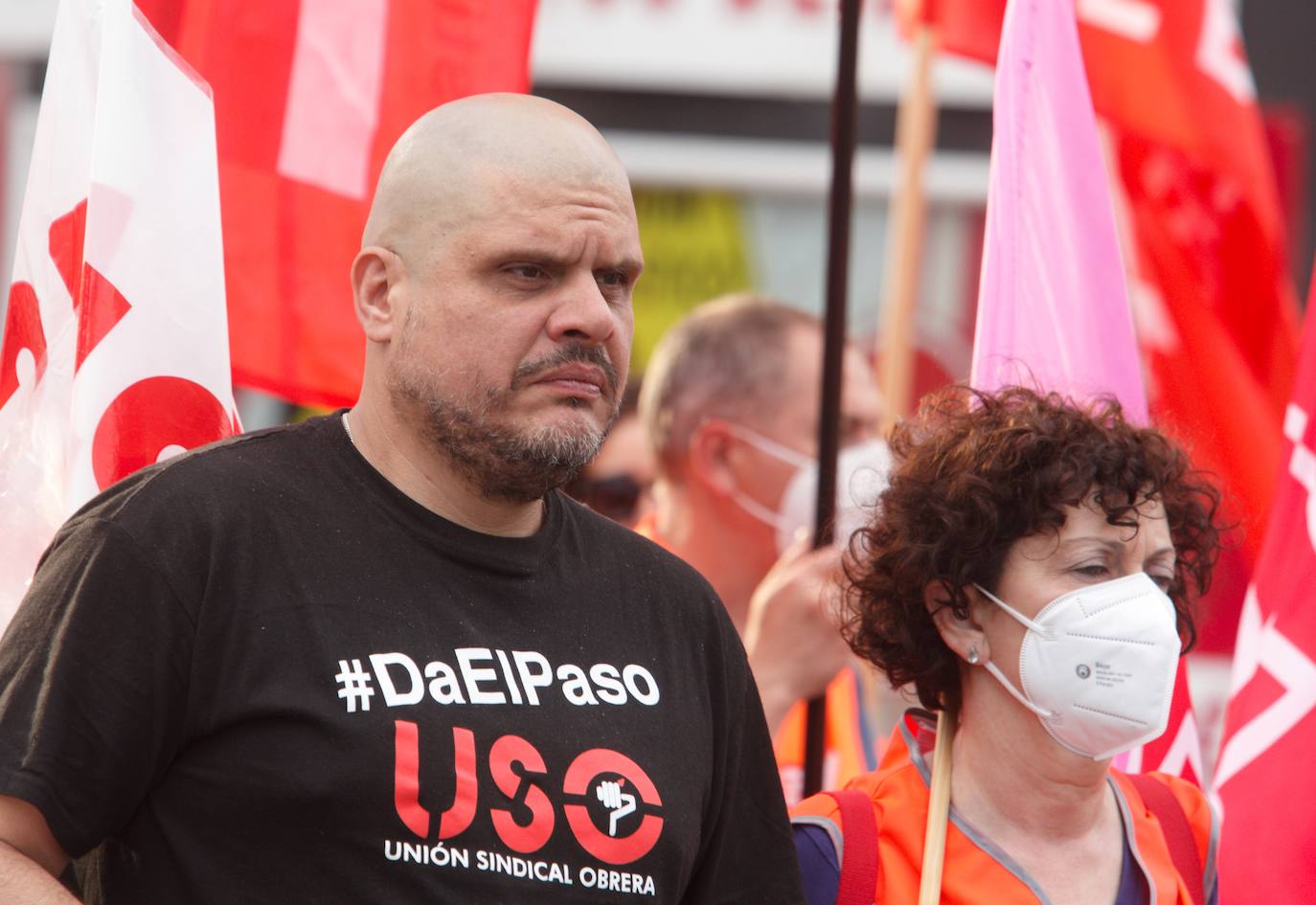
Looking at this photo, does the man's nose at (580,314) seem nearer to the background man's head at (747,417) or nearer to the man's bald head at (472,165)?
the man's bald head at (472,165)

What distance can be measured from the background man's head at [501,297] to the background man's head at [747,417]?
213 cm

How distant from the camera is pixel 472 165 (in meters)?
2.45

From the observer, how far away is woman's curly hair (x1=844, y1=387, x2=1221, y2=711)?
2916mm

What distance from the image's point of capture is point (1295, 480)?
3.57 meters

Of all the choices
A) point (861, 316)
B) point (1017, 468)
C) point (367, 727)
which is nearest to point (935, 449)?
point (1017, 468)

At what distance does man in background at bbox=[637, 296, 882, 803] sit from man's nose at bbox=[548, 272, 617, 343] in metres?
2.00

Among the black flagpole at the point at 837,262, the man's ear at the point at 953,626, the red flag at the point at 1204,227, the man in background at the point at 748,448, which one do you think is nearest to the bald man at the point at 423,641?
the man's ear at the point at 953,626

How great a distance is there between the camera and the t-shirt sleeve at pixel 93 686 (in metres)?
2.09

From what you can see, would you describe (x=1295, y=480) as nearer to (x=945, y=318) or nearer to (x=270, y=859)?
(x=270, y=859)

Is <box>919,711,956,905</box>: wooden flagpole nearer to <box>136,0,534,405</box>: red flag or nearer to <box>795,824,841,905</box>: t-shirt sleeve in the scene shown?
<box>795,824,841,905</box>: t-shirt sleeve

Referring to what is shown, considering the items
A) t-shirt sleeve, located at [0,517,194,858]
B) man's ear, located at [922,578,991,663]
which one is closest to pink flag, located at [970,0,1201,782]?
man's ear, located at [922,578,991,663]

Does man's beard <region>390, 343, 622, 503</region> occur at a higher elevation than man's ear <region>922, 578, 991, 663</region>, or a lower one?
higher

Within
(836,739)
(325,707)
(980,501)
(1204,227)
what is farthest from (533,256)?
(1204,227)

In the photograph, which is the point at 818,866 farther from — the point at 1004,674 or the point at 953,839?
the point at 1004,674
